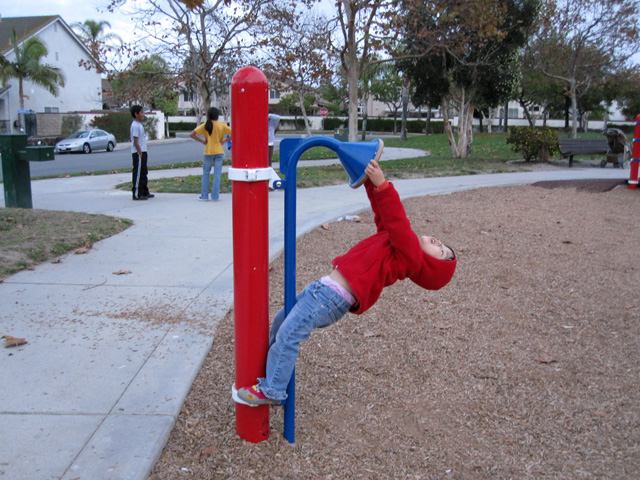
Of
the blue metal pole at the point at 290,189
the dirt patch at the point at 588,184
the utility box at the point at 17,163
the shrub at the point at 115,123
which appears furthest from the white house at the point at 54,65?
the blue metal pole at the point at 290,189

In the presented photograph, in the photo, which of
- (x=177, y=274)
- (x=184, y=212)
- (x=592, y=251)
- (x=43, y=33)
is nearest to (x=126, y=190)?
(x=184, y=212)

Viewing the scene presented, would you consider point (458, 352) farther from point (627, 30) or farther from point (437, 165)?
point (627, 30)

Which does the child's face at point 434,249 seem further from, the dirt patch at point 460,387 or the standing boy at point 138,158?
the standing boy at point 138,158

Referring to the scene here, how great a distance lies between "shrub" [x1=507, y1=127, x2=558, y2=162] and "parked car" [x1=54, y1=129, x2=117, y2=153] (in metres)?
21.5

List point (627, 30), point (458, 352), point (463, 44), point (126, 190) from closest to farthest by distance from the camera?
point (458, 352) → point (126, 190) → point (463, 44) → point (627, 30)

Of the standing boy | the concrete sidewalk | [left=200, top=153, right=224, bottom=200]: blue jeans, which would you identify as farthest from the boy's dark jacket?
the standing boy

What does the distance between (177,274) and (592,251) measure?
463cm

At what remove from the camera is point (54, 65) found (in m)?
42.0

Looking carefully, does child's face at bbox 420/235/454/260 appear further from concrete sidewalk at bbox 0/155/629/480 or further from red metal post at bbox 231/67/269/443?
concrete sidewalk at bbox 0/155/629/480

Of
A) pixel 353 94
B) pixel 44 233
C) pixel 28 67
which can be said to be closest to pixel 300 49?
pixel 353 94

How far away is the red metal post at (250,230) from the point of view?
2.47 metres

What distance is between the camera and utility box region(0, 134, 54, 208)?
805cm

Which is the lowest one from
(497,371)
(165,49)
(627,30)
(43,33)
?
(497,371)

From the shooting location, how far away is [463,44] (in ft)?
51.8
